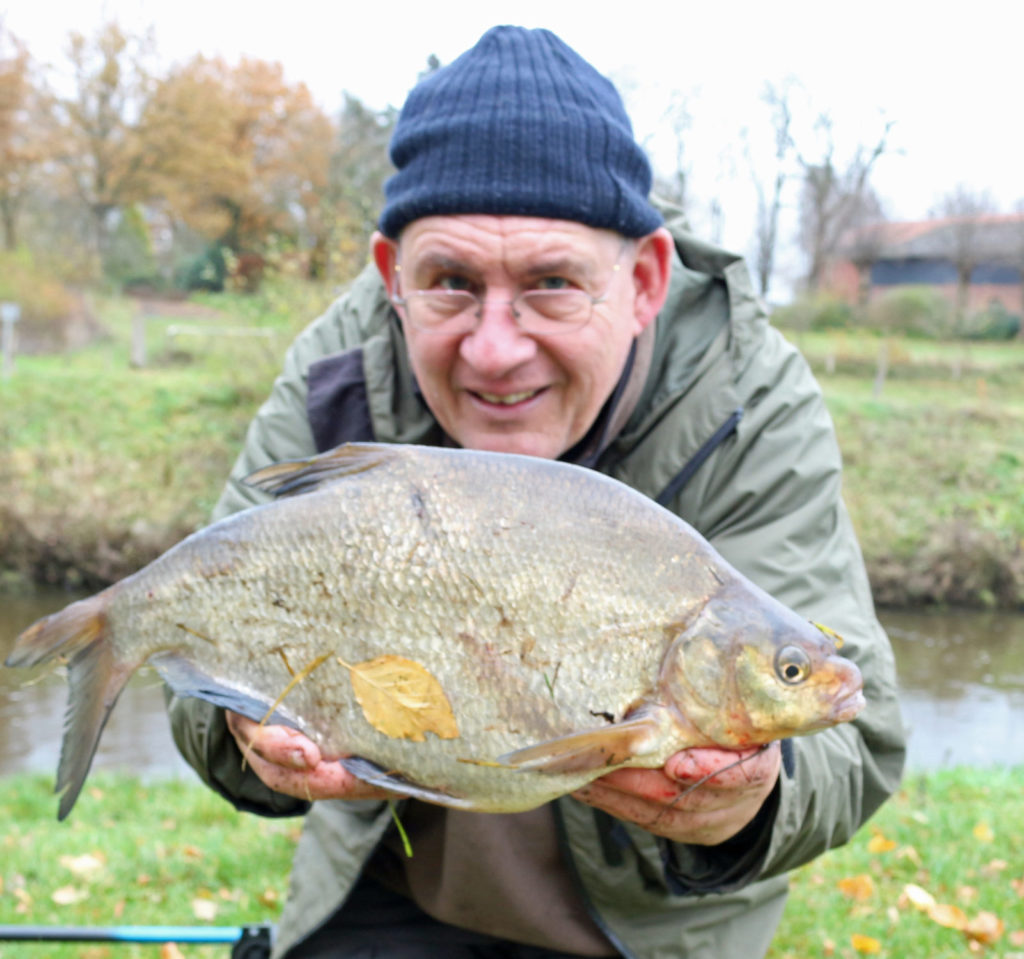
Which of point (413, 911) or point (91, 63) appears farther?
point (91, 63)

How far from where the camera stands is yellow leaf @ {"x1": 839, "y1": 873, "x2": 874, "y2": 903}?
394cm

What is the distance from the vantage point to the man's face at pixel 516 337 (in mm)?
2178

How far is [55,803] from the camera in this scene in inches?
221

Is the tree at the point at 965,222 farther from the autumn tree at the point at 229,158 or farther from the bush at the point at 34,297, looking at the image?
the bush at the point at 34,297

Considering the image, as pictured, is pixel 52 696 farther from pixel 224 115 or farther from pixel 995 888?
pixel 224 115

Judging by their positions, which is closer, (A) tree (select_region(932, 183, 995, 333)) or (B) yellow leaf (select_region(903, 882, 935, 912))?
(B) yellow leaf (select_region(903, 882, 935, 912))

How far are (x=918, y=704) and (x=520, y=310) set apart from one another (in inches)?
306

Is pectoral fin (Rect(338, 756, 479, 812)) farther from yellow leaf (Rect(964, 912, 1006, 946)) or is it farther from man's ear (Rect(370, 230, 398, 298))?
yellow leaf (Rect(964, 912, 1006, 946))

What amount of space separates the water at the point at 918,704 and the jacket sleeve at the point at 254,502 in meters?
3.84

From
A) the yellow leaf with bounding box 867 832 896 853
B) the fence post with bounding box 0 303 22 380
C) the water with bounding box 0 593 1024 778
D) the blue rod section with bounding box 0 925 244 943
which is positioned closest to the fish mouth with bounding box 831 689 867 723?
the blue rod section with bounding box 0 925 244 943

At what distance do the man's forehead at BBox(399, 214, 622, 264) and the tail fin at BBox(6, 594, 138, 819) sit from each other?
3.22 ft

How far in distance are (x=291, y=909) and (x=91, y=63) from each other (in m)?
32.2

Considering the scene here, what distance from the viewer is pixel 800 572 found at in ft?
7.53

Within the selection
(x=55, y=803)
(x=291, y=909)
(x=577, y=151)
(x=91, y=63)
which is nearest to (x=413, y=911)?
(x=291, y=909)
